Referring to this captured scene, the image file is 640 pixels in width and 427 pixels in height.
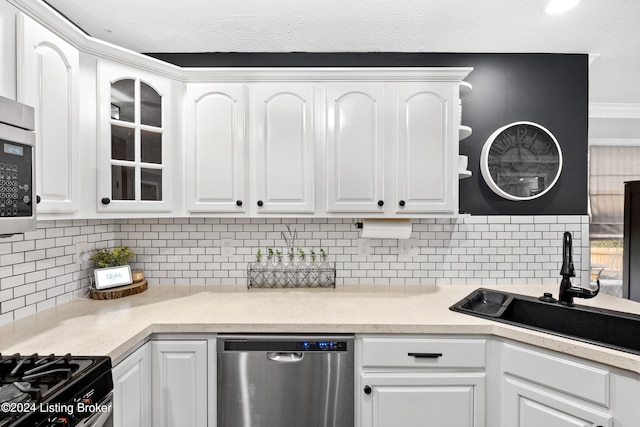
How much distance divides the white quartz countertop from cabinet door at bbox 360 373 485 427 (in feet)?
0.77

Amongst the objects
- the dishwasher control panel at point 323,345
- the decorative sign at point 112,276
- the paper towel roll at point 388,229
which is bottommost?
the dishwasher control panel at point 323,345

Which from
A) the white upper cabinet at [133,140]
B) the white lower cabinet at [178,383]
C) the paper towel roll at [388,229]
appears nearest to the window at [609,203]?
the paper towel roll at [388,229]

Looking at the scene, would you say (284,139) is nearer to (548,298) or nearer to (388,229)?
(388,229)

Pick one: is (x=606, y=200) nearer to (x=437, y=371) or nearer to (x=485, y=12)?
(x=485, y=12)

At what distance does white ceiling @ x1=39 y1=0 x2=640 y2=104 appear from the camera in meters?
1.69

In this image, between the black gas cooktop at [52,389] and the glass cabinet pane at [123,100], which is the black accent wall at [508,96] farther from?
the black gas cooktop at [52,389]

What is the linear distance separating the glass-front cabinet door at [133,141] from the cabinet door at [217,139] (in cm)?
15

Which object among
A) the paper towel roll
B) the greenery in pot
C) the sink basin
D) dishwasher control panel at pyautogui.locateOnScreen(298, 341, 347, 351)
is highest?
the paper towel roll

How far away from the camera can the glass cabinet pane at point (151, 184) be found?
1764 mm

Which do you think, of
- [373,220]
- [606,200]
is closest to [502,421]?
[373,220]

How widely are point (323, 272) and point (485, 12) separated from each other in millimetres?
1834

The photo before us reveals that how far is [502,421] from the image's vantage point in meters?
1.47

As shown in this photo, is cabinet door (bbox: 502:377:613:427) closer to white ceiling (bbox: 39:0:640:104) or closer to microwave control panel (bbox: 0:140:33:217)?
white ceiling (bbox: 39:0:640:104)

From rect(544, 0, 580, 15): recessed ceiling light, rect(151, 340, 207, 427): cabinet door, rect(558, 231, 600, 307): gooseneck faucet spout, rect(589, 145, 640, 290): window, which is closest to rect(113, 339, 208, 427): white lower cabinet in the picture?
rect(151, 340, 207, 427): cabinet door
